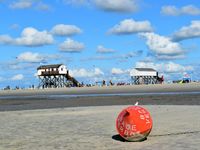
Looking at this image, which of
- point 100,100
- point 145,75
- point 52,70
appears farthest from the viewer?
point 145,75

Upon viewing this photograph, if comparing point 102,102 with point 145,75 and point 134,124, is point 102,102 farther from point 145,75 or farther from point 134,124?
point 145,75

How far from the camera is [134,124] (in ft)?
37.8

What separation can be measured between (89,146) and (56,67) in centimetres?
10501

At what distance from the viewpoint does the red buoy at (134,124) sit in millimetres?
11547

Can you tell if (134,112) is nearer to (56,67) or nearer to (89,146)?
(89,146)

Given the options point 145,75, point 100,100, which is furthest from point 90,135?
point 145,75

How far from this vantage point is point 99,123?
16.7 metres

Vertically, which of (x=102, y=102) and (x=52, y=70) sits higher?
(x=52, y=70)

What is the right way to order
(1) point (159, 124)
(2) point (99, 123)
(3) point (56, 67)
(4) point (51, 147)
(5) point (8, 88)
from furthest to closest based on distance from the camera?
(5) point (8, 88) → (3) point (56, 67) → (2) point (99, 123) → (1) point (159, 124) → (4) point (51, 147)

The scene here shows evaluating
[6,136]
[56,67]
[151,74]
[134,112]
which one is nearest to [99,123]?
[6,136]

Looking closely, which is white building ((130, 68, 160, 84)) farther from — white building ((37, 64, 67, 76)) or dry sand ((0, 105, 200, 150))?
dry sand ((0, 105, 200, 150))

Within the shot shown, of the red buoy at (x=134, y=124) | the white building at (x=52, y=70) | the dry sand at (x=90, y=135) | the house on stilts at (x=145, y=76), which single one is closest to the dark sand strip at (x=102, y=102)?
the dry sand at (x=90, y=135)

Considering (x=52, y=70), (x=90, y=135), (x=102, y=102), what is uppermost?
(x=52, y=70)

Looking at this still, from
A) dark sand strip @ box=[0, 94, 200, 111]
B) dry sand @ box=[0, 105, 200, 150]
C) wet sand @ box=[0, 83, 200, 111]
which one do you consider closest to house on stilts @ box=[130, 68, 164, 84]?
wet sand @ box=[0, 83, 200, 111]
